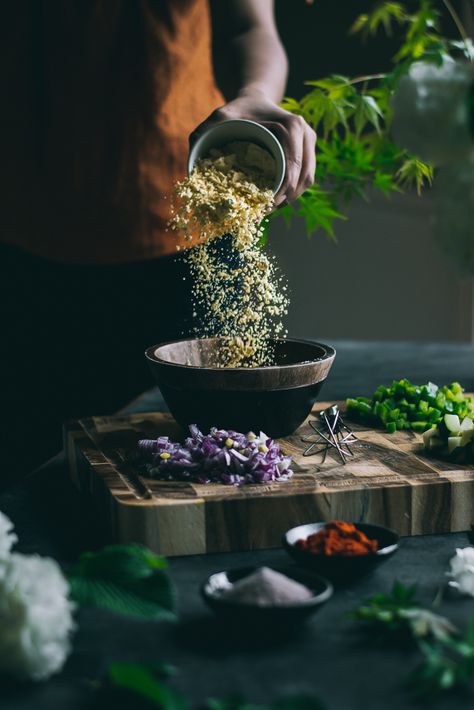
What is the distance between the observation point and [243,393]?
5.26 ft

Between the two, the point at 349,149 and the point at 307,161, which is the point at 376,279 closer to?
the point at 349,149

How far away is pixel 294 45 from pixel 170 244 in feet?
7.27

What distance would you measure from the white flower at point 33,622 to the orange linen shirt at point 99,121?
133 centimetres

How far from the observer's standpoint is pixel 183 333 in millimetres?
2283

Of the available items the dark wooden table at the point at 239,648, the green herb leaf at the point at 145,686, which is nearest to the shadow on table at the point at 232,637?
the dark wooden table at the point at 239,648

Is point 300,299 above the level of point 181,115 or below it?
below

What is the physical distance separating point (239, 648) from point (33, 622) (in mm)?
226

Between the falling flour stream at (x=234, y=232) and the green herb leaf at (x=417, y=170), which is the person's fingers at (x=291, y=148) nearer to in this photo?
the falling flour stream at (x=234, y=232)

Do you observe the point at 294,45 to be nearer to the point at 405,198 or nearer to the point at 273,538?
the point at 405,198

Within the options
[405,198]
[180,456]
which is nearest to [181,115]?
[180,456]

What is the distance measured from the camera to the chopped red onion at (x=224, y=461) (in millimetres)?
1438

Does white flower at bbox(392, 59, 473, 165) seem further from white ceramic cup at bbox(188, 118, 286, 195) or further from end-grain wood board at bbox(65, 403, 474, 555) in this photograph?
white ceramic cup at bbox(188, 118, 286, 195)

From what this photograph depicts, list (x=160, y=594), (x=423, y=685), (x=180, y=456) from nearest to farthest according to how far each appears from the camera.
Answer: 1. (x=423, y=685)
2. (x=160, y=594)
3. (x=180, y=456)

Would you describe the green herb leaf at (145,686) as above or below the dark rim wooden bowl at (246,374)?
below
